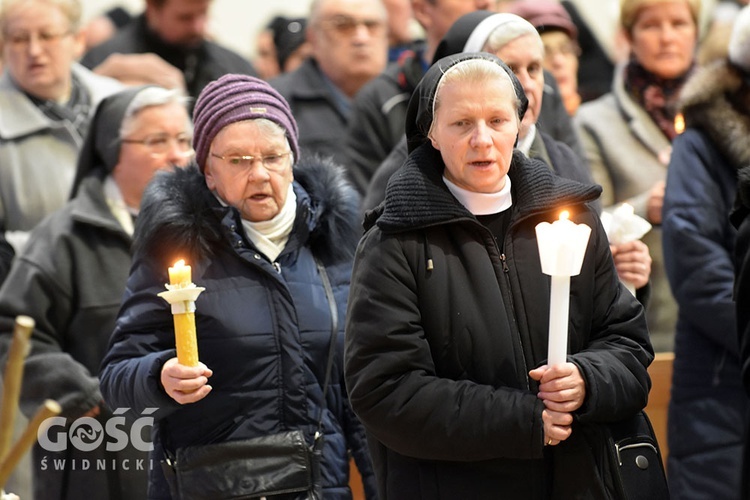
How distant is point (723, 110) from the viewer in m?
4.46

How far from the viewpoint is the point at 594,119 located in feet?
19.0

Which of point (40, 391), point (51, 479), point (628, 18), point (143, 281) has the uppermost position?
point (628, 18)

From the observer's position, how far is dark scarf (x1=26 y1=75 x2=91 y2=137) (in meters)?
5.97

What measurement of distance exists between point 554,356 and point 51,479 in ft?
6.98

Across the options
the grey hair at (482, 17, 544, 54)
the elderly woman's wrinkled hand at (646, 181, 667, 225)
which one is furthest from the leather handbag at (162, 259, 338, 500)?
the elderly woman's wrinkled hand at (646, 181, 667, 225)

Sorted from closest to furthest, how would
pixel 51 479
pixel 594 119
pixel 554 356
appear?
pixel 554 356, pixel 51 479, pixel 594 119

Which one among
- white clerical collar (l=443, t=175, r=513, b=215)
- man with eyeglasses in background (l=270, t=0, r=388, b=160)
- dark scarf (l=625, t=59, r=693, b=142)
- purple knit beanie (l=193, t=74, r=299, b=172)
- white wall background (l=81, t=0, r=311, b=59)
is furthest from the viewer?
white wall background (l=81, t=0, r=311, b=59)

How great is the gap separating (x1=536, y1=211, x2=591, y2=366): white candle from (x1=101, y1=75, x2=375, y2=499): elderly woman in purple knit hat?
3.09ft

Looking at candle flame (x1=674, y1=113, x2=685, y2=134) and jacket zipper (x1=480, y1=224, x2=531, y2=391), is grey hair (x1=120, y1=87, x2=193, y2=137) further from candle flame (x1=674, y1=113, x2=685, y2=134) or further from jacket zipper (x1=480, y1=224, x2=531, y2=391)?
jacket zipper (x1=480, y1=224, x2=531, y2=391)

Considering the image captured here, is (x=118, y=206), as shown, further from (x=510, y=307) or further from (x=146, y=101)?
(x=510, y=307)

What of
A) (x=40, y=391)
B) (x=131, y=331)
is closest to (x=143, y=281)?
(x=131, y=331)

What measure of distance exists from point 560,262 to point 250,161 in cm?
119

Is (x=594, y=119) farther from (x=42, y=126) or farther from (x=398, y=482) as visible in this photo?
(x=398, y=482)

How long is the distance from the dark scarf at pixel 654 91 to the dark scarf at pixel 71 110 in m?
2.36
